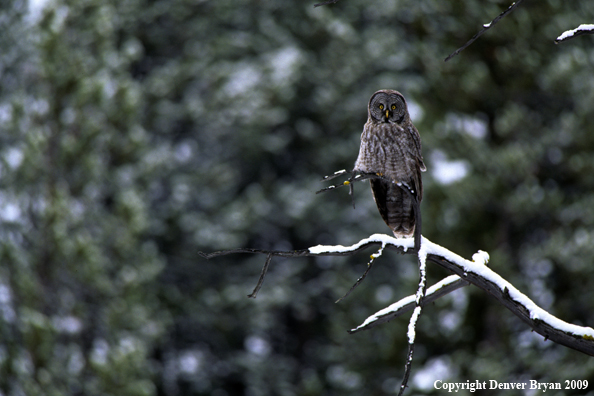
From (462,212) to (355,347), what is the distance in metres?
2.41

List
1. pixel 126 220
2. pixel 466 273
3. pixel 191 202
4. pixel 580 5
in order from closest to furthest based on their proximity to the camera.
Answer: pixel 466 273 < pixel 580 5 < pixel 126 220 < pixel 191 202

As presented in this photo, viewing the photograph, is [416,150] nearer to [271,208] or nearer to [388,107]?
[388,107]

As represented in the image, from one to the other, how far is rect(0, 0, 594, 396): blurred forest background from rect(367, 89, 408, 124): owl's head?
4.52m

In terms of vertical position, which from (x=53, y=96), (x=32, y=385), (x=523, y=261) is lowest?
(x=32, y=385)

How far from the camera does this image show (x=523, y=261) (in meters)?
8.72

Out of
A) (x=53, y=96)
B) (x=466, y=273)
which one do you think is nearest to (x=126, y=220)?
(x=53, y=96)

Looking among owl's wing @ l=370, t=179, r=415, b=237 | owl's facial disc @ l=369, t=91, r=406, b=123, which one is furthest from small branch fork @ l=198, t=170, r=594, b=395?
owl's facial disc @ l=369, t=91, r=406, b=123

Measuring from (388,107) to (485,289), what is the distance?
1.65 metres

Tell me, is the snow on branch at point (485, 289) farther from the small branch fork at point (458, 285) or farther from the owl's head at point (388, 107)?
the owl's head at point (388, 107)

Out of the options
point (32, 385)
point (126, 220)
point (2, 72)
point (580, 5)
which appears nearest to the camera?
point (32, 385)

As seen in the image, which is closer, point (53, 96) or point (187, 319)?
point (53, 96)

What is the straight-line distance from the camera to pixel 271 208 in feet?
44.6

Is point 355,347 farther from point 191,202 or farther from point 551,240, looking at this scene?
point 191,202

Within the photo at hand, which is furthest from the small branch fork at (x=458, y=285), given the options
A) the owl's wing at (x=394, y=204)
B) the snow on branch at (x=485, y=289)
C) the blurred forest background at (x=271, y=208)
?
the blurred forest background at (x=271, y=208)
